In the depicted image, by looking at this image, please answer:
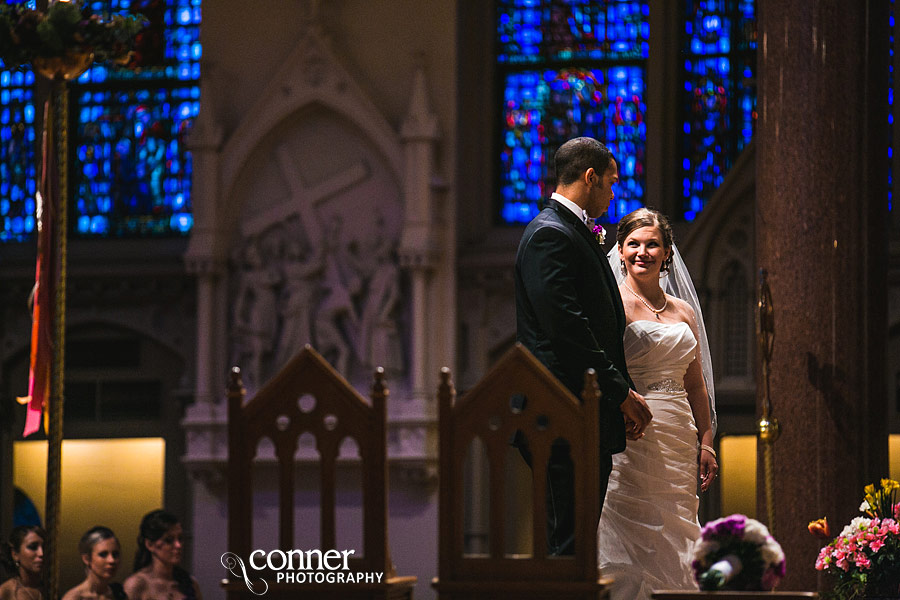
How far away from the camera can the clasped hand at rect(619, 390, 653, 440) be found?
428cm

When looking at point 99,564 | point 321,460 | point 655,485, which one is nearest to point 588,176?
point 655,485

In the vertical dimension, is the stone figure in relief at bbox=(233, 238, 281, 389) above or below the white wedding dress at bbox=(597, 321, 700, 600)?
above

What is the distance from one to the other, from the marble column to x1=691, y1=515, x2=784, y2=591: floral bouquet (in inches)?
87.5

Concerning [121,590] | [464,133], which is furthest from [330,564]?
[464,133]

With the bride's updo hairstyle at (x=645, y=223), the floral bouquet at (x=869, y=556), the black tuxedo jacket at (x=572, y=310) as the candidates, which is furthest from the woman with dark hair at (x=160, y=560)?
the floral bouquet at (x=869, y=556)

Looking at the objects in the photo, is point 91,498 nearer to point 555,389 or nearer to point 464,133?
point 464,133

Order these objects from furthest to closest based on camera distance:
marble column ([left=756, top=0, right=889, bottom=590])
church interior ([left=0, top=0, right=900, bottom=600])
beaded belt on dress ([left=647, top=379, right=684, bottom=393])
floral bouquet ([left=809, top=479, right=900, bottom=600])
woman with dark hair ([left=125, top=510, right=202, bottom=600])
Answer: church interior ([left=0, top=0, right=900, bottom=600]), woman with dark hair ([left=125, top=510, right=202, bottom=600]), marble column ([left=756, top=0, right=889, bottom=590]), beaded belt on dress ([left=647, top=379, right=684, bottom=393]), floral bouquet ([left=809, top=479, right=900, bottom=600])

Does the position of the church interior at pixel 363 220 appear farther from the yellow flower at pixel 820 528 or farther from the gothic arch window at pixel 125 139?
the yellow flower at pixel 820 528

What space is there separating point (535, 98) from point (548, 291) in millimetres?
7015

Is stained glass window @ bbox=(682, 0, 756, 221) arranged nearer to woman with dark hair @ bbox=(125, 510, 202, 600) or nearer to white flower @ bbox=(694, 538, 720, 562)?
woman with dark hair @ bbox=(125, 510, 202, 600)

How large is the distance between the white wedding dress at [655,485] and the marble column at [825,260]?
0.84m

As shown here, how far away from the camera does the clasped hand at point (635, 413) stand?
4281 millimetres

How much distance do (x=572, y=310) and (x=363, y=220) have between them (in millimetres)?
6656

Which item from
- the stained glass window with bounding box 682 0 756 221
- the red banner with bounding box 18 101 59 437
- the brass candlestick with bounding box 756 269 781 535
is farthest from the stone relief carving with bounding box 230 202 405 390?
the red banner with bounding box 18 101 59 437
